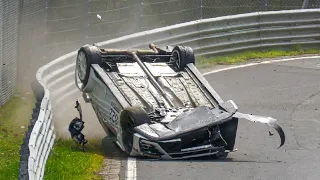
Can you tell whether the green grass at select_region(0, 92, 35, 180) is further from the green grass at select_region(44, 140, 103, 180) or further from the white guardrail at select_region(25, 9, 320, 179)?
the white guardrail at select_region(25, 9, 320, 179)

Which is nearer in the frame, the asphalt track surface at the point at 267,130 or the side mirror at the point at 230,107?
the asphalt track surface at the point at 267,130

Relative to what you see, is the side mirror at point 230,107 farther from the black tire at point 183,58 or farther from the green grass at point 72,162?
the black tire at point 183,58

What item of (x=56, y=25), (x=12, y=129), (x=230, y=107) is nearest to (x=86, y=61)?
(x=12, y=129)

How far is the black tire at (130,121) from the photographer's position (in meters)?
12.5

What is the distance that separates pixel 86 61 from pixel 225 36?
689cm

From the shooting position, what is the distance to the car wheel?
48.7 ft

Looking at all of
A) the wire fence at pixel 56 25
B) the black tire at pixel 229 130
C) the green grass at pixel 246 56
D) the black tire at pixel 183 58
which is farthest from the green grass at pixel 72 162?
the green grass at pixel 246 56

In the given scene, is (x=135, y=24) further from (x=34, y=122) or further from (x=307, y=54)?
(x=34, y=122)

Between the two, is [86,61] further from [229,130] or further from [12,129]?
[229,130]

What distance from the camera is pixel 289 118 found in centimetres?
1553

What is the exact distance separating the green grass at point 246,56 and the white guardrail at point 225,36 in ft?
0.46

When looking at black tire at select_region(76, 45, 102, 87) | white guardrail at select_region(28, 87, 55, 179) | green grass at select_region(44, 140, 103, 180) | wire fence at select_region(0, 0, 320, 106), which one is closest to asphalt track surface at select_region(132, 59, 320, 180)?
green grass at select_region(44, 140, 103, 180)

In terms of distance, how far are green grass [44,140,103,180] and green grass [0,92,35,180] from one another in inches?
23.7

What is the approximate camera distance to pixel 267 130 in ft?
48.3
